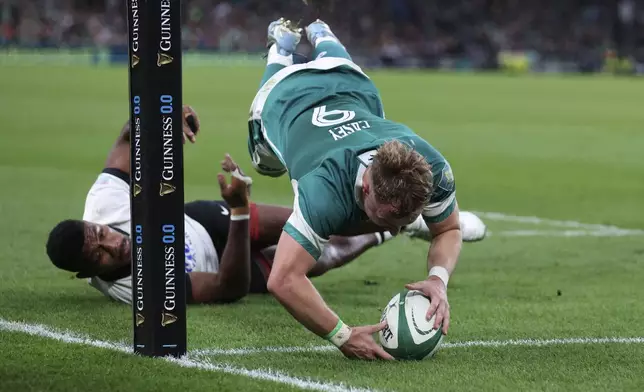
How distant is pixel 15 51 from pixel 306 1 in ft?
149

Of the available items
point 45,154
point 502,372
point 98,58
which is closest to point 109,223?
point 502,372

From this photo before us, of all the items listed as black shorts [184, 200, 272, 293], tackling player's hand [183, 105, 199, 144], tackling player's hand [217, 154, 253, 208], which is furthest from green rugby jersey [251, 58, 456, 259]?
black shorts [184, 200, 272, 293]

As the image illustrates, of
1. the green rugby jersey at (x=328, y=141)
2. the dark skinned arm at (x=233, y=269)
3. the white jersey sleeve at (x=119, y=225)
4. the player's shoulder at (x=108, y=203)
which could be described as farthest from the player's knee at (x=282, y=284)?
the player's shoulder at (x=108, y=203)

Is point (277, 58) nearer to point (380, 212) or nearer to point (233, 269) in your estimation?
point (233, 269)

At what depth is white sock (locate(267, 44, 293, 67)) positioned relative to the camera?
8609 mm

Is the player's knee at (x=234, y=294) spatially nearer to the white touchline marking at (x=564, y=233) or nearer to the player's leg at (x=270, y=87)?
A: the player's leg at (x=270, y=87)

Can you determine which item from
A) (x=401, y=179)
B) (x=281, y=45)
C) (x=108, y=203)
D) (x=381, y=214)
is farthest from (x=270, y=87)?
(x=401, y=179)

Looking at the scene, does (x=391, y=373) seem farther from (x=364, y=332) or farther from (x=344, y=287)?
(x=344, y=287)

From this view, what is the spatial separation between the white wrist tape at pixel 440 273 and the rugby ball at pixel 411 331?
162mm

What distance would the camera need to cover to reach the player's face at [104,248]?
743 centimetres

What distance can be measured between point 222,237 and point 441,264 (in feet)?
7.85

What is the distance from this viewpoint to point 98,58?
165ft

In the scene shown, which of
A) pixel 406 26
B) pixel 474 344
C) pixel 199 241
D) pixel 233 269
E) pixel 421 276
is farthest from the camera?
pixel 406 26

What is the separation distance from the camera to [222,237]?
8.37m
